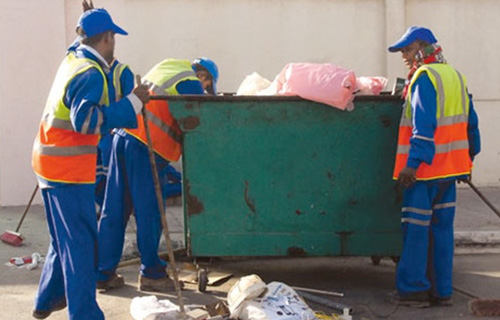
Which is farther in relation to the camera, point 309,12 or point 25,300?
point 309,12

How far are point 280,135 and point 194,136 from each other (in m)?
0.54

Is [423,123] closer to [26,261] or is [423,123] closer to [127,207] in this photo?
[127,207]

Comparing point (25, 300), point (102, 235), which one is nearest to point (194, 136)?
point (102, 235)

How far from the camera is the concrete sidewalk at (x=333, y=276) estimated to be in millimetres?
5055

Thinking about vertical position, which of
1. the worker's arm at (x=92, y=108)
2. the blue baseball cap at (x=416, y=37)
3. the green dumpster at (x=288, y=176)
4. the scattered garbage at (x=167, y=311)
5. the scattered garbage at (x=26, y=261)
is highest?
the blue baseball cap at (x=416, y=37)

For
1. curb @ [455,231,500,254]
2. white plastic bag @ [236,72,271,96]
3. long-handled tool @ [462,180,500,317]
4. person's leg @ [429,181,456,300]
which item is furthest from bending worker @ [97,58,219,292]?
curb @ [455,231,500,254]

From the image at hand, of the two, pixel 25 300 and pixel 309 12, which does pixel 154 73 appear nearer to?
pixel 25 300

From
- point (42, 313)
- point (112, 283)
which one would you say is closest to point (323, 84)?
point (112, 283)

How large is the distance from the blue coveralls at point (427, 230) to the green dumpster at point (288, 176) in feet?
1.01

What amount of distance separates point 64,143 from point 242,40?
4.58 meters

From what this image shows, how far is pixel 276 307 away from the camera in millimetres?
4531

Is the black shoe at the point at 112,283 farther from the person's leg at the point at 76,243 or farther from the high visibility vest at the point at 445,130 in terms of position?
the high visibility vest at the point at 445,130

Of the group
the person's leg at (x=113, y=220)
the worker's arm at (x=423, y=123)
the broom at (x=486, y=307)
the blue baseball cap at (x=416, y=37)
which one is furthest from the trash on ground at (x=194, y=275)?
the blue baseball cap at (x=416, y=37)

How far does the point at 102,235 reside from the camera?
215 inches
